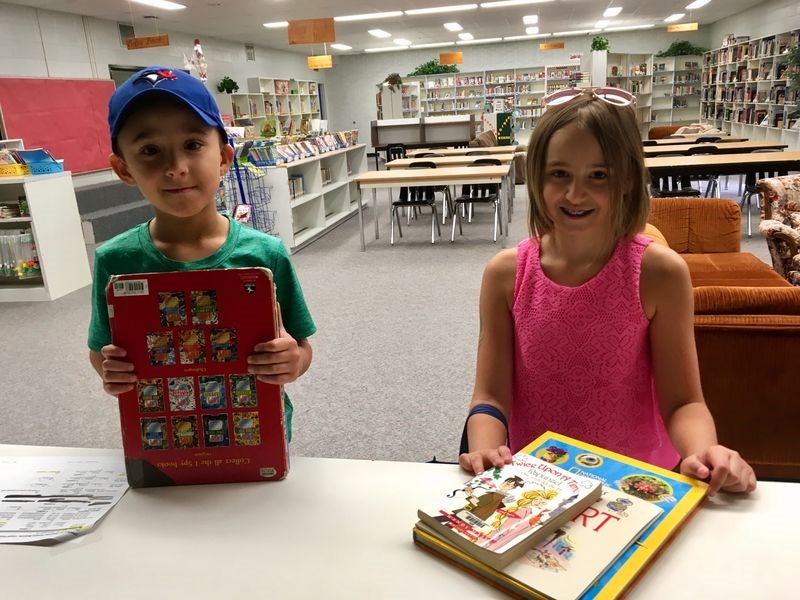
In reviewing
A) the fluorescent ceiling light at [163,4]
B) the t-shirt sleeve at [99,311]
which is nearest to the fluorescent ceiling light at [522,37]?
the fluorescent ceiling light at [163,4]

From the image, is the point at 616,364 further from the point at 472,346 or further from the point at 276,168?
the point at 276,168

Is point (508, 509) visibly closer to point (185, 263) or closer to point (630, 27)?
point (185, 263)

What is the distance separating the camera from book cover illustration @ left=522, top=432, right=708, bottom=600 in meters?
0.72

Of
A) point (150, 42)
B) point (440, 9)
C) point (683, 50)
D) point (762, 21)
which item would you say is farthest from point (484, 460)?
point (683, 50)

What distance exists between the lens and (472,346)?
3691 millimetres

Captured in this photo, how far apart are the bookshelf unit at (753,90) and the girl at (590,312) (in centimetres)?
A: 1042

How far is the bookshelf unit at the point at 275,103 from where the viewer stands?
13.5 m

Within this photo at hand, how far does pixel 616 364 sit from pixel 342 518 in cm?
63

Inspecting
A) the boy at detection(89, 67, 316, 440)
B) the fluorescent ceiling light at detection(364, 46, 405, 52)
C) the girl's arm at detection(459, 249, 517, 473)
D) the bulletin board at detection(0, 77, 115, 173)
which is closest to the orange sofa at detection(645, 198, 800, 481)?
the girl's arm at detection(459, 249, 517, 473)

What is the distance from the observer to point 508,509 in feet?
2.63

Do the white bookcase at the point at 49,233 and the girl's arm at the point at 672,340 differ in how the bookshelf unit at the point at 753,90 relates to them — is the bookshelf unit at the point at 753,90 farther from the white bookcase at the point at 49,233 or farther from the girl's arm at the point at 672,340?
the girl's arm at the point at 672,340

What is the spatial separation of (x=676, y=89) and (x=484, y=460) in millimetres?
17510

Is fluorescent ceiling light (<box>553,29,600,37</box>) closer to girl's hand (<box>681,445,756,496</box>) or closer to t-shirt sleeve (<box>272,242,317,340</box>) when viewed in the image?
t-shirt sleeve (<box>272,242,317,340</box>)

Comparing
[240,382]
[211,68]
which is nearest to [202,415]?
[240,382]
